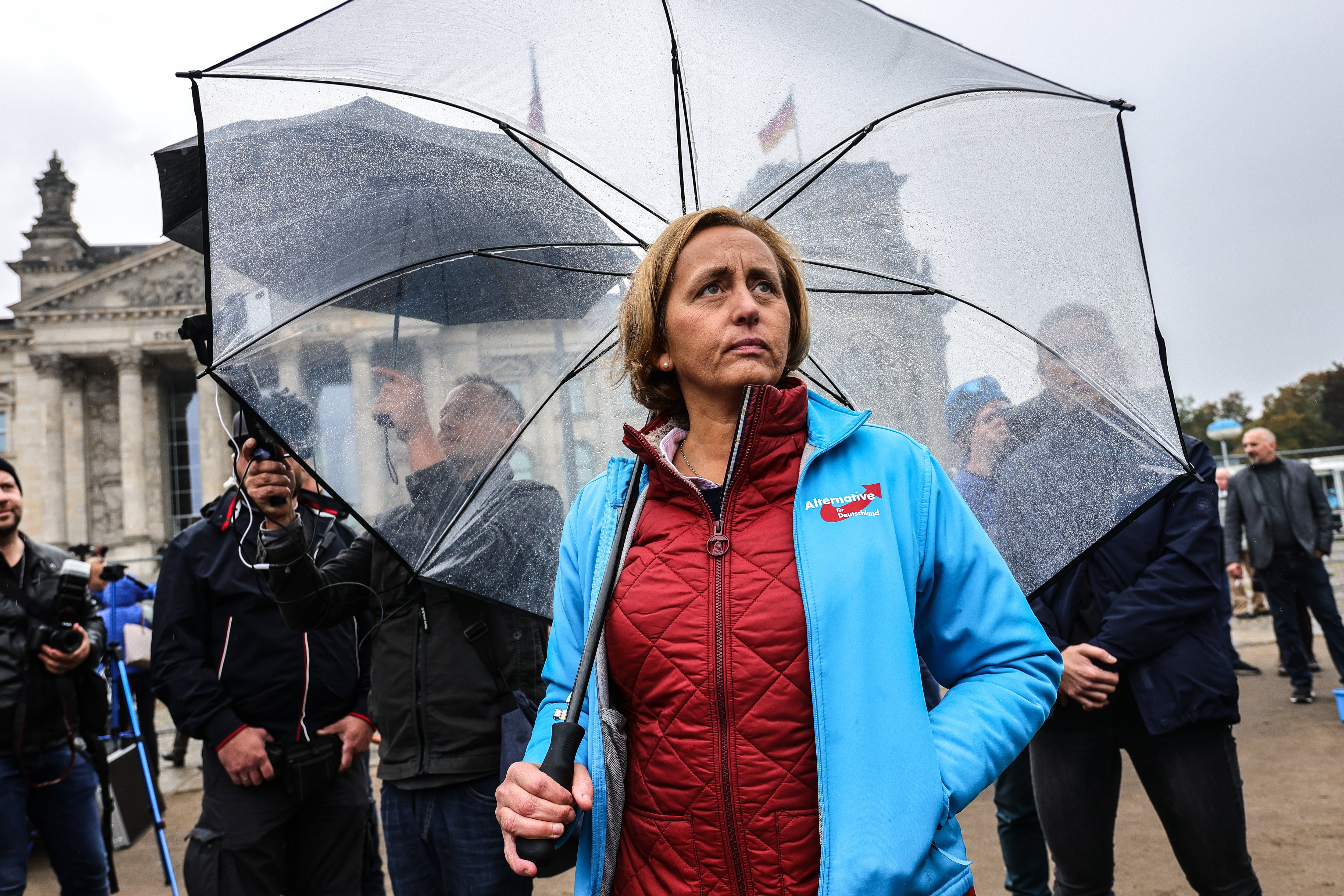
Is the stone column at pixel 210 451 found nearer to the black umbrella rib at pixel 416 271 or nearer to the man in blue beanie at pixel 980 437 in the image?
the black umbrella rib at pixel 416 271

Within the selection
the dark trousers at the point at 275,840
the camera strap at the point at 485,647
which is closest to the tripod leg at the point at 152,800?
the dark trousers at the point at 275,840

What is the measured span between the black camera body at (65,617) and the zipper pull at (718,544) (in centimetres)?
397

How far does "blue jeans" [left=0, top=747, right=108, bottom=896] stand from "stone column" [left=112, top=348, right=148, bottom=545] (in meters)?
46.6

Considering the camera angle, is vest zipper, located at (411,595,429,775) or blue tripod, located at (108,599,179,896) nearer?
vest zipper, located at (411,595,429,775)

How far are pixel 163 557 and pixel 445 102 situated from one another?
255cm

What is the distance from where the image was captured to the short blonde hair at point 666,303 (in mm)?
2002

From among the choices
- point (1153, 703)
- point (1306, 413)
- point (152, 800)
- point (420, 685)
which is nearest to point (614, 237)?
point (420, 685)

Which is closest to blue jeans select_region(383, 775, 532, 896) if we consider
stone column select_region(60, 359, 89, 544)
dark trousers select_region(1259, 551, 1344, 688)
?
dark trousers select_region(1259, 551, 1344, 688)

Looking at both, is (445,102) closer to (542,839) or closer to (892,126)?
(892,126)

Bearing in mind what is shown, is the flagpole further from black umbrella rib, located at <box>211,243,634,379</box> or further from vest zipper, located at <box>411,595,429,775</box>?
vest zipper, located at <box>411,595,429,775</box>

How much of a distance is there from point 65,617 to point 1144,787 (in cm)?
461

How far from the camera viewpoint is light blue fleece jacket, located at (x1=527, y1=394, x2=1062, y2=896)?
1435 mm

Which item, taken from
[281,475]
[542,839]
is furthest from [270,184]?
[542,839]

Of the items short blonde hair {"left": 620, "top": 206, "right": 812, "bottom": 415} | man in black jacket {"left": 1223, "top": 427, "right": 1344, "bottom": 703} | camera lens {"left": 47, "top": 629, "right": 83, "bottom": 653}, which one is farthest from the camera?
man in black jacket {"left": 1223, "top": 427, "right": 1344, "bottom": 703}
